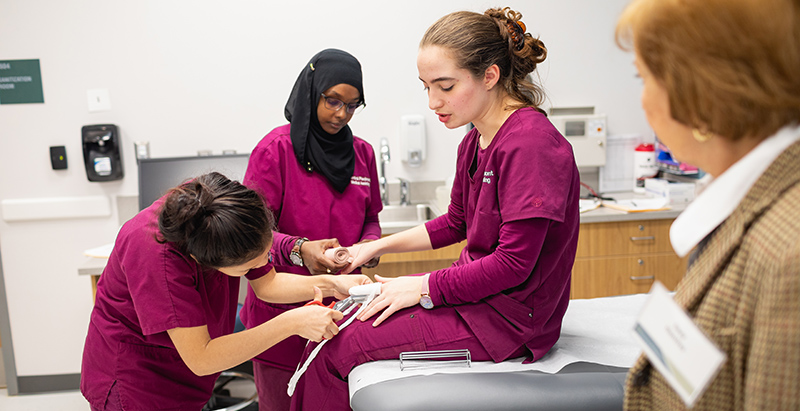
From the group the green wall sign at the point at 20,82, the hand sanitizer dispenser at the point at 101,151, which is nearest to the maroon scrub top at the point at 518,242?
the hand sanitizer dispenser at the point at 101,151

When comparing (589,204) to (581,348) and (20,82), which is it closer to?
(581,348)

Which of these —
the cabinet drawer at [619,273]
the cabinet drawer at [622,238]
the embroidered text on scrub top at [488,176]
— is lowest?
the cabinet drawer at [619,273]

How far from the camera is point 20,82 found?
3.01 m

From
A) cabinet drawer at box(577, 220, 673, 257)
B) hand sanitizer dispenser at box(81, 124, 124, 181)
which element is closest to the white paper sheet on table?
cabinet drawer at box(577, 220, 673, 257)

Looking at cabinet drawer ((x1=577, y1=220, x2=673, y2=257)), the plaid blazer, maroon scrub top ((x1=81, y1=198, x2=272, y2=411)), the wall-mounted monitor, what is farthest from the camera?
cabinet drawer ((x1=577, y1=220, x2=673, y2=257))

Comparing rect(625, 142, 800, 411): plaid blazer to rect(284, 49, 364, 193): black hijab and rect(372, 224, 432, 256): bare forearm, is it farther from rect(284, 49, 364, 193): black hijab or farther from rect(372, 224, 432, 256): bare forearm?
rect(284, 49, 364, 193): black hijab

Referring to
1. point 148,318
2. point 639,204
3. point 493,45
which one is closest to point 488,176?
point 493,45

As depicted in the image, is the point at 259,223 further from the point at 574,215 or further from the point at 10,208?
the point at 10,208

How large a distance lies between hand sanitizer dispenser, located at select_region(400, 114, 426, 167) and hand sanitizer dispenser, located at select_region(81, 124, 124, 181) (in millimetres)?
1605

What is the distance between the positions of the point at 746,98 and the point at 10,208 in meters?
3.52

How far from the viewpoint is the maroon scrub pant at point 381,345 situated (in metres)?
1.40

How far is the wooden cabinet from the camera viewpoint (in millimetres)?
2969

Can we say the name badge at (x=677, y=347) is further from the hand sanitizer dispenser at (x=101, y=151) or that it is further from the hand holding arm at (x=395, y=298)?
the hand sanitizer dispenser at (x=101, y=151)

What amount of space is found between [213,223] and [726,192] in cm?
102
